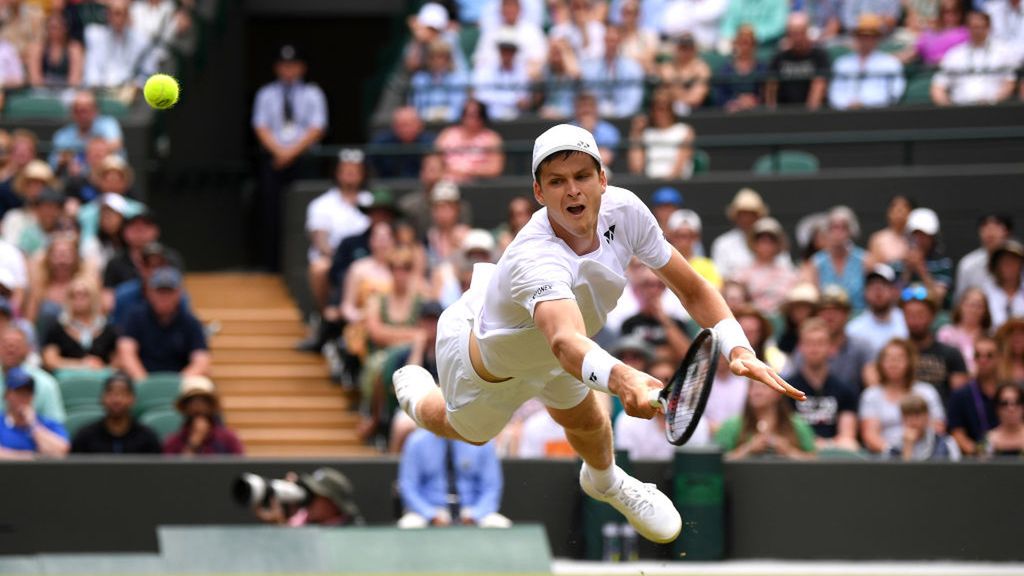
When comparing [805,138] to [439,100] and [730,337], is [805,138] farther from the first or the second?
[730,337]

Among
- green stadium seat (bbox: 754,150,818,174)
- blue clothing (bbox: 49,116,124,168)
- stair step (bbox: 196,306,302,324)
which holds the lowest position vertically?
stair step (bbox: 196,306,302,324)

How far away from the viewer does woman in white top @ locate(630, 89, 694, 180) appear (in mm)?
14773

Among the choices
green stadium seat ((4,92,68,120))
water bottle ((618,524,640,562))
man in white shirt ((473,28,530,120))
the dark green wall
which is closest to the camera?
water bottle ((618,524,640,562))

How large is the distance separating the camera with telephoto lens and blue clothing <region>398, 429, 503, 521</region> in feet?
2.30

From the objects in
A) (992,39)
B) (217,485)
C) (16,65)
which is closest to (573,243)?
(217,485)

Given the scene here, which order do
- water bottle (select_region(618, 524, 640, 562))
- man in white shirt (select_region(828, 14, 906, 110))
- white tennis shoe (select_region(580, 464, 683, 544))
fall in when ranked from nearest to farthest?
white tennis shoe (select_region(580, 464, 683, 544))
water bottle (select_region(618, 524, 640, 562))
man in white shirt (select_region(828, 14, 906, 110))

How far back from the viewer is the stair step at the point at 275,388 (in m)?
14.5

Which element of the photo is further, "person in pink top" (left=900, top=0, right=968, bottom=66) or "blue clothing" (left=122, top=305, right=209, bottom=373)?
"person in pink top" (left=900, top=0, right=968, bottom=66)

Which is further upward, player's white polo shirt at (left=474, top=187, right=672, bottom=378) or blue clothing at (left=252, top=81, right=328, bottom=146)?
blue clothing at (left=252, top=81, right=328, bottom=146)

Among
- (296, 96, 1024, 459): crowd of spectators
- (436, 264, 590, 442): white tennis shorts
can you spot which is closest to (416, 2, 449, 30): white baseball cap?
(296, 96, 1024, 459): crowd of spectators

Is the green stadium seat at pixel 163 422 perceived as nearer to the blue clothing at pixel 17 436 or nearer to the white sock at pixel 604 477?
the blue clothing at pixel 17 436

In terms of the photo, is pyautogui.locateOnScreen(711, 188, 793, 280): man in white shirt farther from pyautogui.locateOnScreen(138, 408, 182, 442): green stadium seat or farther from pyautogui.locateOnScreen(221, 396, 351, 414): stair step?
pyautogui.locateOnScreen(138, 408, 182, 442): green stadium seat

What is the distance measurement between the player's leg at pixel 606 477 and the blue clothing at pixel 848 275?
6.07 m

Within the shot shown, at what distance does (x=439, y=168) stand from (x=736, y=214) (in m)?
2.68
